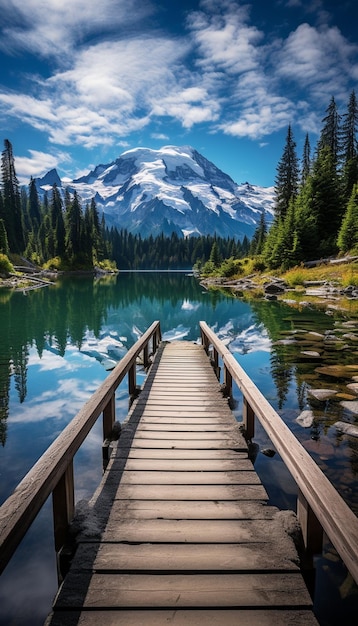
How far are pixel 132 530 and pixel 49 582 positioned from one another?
1298mm

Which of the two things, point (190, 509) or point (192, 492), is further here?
Result: point (192, 492)

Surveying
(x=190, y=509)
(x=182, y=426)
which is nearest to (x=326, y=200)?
(x=182, y=426)

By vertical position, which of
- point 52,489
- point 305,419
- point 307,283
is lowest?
point 305,419

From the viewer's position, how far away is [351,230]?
115 ft

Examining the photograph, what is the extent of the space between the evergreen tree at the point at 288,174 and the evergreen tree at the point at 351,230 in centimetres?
1847

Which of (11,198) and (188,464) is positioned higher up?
(11,198)

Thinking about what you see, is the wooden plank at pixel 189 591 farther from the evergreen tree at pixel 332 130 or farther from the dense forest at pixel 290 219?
the evergreen tree at pixel 332 130

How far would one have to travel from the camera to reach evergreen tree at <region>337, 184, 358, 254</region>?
34781 millimetres

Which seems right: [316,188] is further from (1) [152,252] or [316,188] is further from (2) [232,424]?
(1) [152,252]

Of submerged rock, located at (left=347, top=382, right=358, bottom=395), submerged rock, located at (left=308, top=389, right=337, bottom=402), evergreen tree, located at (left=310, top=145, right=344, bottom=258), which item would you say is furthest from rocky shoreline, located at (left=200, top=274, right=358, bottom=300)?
submerged rock, located at (left=308, top=389, right=337, bottom=402)

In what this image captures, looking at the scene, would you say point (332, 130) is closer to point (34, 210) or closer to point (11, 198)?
point (11, 198)

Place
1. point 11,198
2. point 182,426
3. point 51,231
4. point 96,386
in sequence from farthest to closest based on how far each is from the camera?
point 51,231 → point 11,198 → point 96,386 → point 182,426

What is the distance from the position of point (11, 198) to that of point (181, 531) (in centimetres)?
8657

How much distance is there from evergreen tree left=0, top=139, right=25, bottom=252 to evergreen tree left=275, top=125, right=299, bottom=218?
53618 mm
